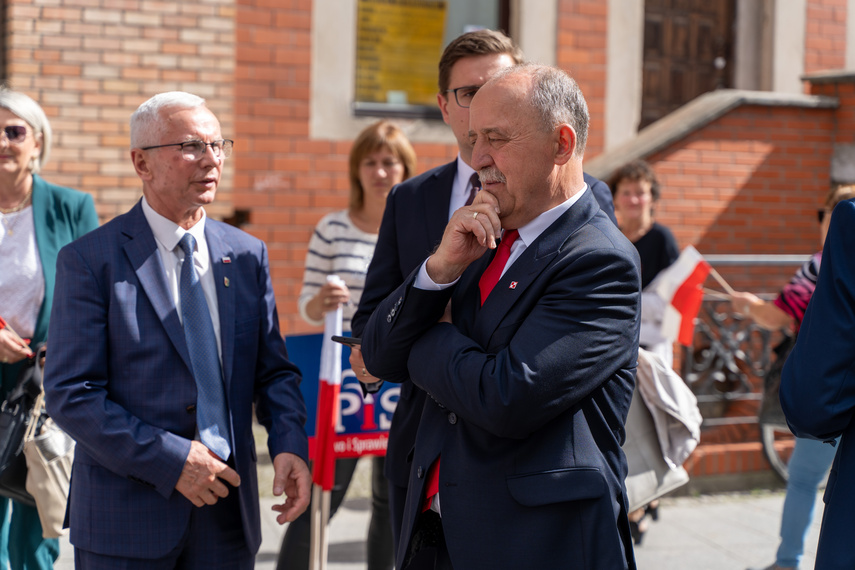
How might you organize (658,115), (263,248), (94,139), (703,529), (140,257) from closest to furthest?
(140,257) → (263,248) → (703,529) → (94,139) → (658,115)

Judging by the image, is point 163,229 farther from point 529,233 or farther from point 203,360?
point 529,233

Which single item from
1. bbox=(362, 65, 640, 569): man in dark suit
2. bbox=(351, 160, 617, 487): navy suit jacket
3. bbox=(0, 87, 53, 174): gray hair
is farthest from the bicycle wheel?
bbox=(0, 87, 53, 174): gray hair

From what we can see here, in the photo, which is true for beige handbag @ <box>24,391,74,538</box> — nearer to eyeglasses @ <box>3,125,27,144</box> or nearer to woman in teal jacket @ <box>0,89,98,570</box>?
woman in teal jacket @ <box>0,89,98,570</box>

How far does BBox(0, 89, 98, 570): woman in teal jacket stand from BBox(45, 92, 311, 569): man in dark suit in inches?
42.8

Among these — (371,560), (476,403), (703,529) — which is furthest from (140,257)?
(703,529)

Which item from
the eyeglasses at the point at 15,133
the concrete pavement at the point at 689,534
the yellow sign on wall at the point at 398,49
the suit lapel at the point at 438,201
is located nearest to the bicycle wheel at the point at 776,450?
the concrete pavement at the point at 689,534

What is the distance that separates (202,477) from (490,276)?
98 centimetres

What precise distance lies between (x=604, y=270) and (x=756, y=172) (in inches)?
251

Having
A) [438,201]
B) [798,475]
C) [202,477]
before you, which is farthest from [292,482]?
[798,475]

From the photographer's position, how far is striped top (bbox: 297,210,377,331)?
430 cm

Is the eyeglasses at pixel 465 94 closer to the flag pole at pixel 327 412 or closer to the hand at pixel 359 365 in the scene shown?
the hand at pixel 359 365

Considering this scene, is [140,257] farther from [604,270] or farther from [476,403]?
[604,270]

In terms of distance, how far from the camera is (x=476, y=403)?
2029 mm

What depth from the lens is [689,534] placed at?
5.52 m
